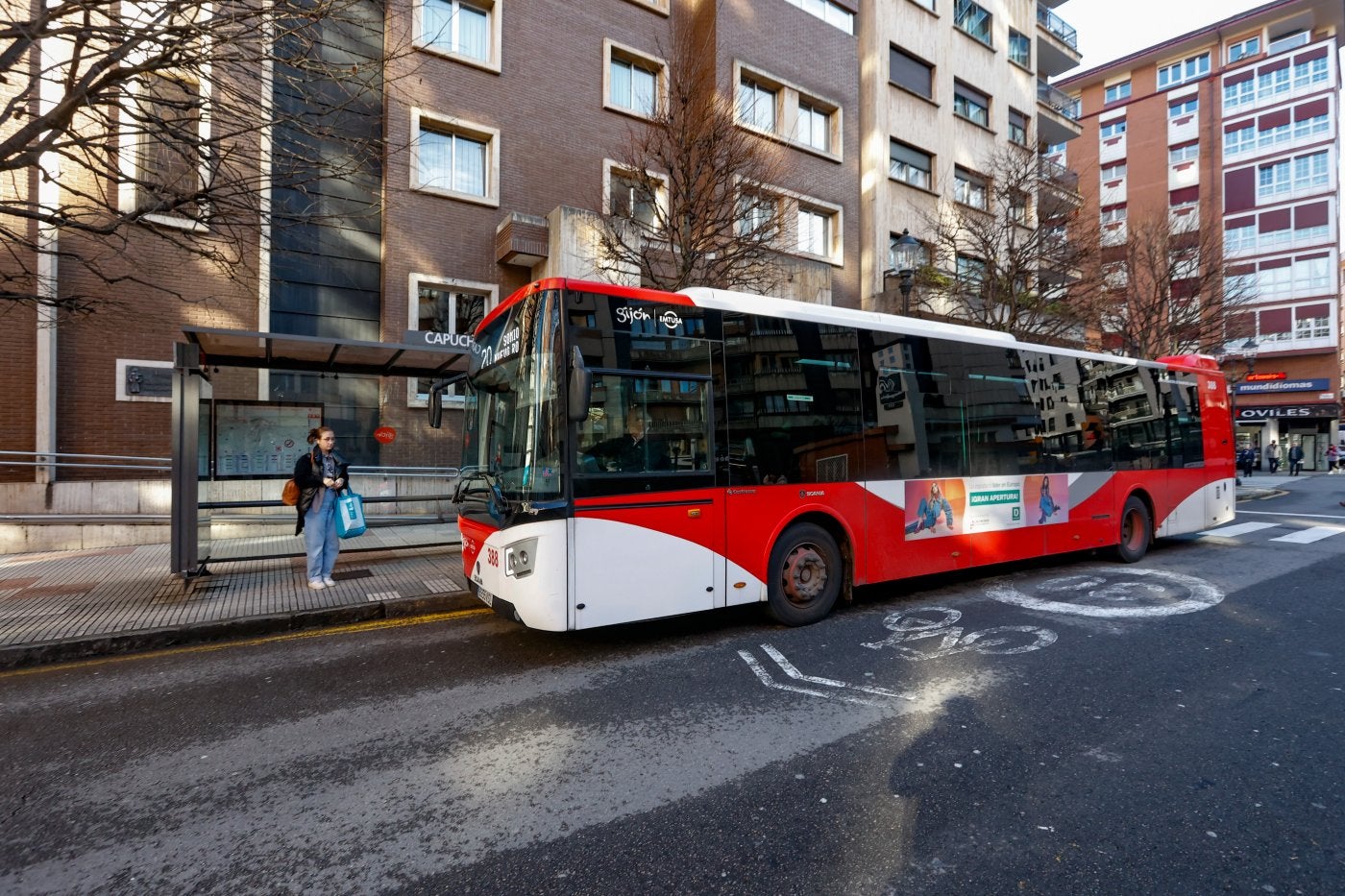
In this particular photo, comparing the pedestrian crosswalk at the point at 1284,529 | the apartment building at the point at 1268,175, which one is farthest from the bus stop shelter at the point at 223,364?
the apartment building at the point at 1268,175

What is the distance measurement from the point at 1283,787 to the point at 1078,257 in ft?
Answer: 54.4

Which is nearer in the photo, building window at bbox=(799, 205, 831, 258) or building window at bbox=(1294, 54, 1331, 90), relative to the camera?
building window at bbox=(799, 205, 831, 258)

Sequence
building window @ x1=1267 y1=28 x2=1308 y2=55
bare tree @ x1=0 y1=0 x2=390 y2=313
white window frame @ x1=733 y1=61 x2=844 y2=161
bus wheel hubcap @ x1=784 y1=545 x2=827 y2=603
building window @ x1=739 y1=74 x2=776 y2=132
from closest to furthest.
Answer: bare tree @ x1=0 y1=0 x2=390 y2=313 → bus wheel hubcap @ x1=784 y1=545 x2=827 y2=603 → building window @ x1=739 y1=74 x2=776 y2=132 → white window frame @ x1=733 y1=61 x2=844 y2=161 → building window @ x1=1267 y1=28 x2=1308 y2=55

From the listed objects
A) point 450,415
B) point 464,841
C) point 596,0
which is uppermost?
point 596,0

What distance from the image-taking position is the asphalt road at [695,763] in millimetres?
2588

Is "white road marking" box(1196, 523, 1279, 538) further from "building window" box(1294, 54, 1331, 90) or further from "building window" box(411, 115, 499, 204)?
"building window" box(1294, 54, 1331, 90)

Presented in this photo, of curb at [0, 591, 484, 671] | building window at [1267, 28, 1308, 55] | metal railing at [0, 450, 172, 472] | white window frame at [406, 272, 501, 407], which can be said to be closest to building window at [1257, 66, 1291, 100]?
building window at [1267, 28, 1308, 55]

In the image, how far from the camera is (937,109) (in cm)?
2127

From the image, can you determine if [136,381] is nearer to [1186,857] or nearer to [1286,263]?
[1186,857]

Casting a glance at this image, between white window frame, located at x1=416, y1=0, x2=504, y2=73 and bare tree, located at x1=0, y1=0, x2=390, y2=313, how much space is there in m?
1.13

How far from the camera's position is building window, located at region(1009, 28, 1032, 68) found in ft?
80.0

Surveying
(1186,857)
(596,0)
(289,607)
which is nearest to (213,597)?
(289,607)

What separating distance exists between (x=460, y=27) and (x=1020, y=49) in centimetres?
2179

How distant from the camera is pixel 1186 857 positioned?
262 centimetres
